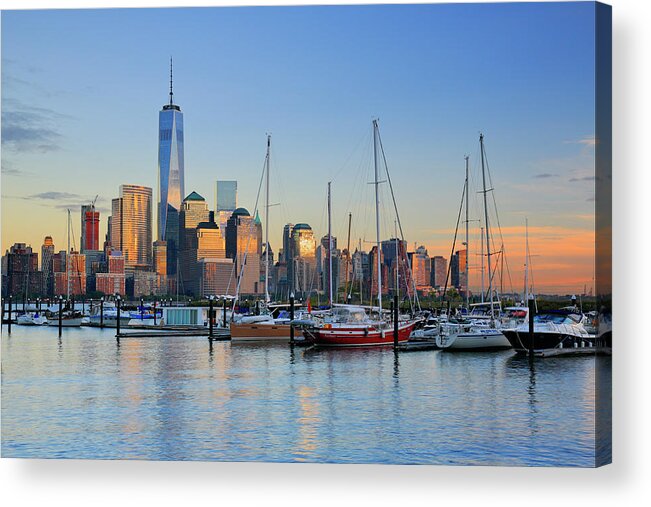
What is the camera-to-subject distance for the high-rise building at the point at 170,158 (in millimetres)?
12789

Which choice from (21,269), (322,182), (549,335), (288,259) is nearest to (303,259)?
(288,259)

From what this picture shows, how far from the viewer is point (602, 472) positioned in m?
8.90

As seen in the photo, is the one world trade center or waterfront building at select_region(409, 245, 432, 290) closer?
the one world trade center

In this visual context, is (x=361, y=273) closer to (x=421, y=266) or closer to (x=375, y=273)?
(x=375, y=273)

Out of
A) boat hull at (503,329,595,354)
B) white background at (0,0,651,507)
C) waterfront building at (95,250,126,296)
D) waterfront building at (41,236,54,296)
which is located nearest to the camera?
white background at (0,0,651,507)

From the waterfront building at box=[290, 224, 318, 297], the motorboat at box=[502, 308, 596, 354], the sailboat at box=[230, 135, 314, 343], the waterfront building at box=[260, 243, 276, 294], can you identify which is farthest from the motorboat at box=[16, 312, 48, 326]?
the motorboat at box=[502, 308, 596, 354]

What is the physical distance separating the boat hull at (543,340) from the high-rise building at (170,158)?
850 cm

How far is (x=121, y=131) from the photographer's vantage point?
41.2 feet

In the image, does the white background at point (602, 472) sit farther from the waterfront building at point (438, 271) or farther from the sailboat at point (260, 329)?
the sailboat at point (260, 329)

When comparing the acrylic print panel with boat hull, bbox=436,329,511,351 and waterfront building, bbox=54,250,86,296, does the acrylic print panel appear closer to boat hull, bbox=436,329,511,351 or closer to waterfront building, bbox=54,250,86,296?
waterfront building, bbox=54,250,86,296

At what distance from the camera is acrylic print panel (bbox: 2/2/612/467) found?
10.1 m

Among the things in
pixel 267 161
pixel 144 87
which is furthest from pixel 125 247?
pixel 144 87

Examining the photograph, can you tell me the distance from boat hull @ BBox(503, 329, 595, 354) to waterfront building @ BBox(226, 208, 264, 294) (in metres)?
5.82

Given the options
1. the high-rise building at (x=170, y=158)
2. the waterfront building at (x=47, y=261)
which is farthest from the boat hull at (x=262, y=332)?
the high-rise building at (x=170, y=158)
